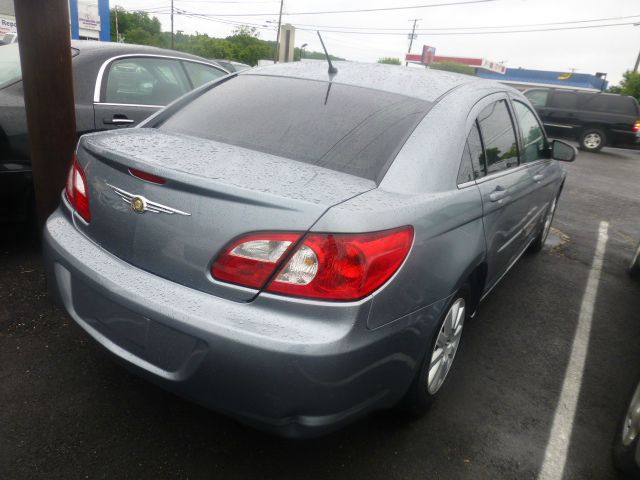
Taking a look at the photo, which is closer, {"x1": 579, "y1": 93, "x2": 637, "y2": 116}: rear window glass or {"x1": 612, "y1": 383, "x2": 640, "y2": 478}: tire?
{"x1": 612, "y1": 383, "x2": 640, "y2": 478}: tire

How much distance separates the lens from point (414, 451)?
7.07 feet

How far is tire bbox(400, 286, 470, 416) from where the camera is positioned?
82.7 inches

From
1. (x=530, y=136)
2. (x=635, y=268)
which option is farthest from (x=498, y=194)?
(x=635, y=268)

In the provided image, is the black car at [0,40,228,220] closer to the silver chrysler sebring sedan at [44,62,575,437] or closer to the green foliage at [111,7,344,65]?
the silver chrysler sebring sedan at [44,62,575,437]

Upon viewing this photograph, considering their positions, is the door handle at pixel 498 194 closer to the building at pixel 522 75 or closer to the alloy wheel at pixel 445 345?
the alloy wheel at pixel 445 345

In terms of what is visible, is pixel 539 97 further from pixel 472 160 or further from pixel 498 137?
pixel 472 160

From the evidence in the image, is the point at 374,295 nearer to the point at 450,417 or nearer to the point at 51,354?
the point at 450,417

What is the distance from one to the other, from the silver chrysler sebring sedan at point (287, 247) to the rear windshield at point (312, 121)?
1cm

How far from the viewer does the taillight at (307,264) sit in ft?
5.12

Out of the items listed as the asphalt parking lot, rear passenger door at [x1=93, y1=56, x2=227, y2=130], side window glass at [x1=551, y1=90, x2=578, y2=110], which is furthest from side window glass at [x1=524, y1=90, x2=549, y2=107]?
the asphalt parking lot

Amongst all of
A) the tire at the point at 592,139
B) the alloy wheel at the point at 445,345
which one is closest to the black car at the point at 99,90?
the alloy wheel at the point at 445,345

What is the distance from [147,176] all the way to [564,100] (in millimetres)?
16309

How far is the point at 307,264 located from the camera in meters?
1.57

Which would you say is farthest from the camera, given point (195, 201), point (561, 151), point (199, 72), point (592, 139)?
point (592, 139)
